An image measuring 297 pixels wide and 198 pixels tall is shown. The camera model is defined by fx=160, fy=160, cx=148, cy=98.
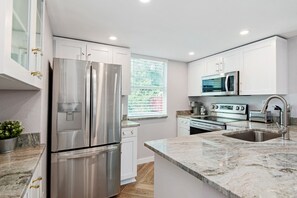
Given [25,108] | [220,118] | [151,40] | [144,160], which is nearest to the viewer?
[25,108]

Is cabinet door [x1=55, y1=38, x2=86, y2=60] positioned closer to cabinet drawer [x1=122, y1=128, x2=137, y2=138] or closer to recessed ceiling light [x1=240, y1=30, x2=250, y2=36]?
cabinet drawer [x1=122, y1=128, x2=137, y2=138]

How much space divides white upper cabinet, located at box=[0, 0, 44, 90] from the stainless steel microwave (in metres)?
2.82

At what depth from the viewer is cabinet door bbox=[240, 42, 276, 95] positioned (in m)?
2.34

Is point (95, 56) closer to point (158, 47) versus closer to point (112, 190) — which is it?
point (158, 47)

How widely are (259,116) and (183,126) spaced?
1485 millimetres

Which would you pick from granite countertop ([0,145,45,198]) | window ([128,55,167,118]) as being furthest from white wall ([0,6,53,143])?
window ([128,55,167,118])

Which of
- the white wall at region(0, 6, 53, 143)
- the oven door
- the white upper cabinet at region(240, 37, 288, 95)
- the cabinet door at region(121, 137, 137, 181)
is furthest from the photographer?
the oven door

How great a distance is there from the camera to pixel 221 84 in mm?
3023

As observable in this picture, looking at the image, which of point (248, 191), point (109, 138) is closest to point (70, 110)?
point (109, 138)

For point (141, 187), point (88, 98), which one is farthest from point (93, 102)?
point (141, 187)

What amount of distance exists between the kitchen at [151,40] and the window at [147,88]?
0.10 m

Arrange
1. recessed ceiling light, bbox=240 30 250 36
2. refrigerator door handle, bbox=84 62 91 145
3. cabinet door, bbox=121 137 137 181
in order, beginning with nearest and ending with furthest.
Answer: refrigerator door handle, bbox=84 62 91 145
recessed ceiling light, bbox=240 30 250 36
cabinet door, bbox=121 137 137 181

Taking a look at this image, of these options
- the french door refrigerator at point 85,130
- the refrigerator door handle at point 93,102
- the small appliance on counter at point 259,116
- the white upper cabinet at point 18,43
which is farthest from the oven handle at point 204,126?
the white upper cabinet at point 18,43

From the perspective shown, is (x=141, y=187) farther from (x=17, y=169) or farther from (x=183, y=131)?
(x=17, y=169)
